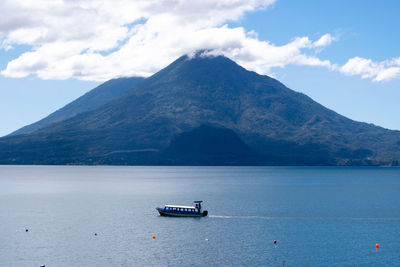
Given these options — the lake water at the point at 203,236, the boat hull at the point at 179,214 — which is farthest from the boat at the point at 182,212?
the lake water at the point at 203,236

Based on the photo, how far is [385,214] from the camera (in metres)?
161

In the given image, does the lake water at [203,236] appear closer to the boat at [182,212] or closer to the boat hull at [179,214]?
the boat hull at [179,214]

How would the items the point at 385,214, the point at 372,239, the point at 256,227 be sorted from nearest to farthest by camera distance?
1. the point at 372,239
2. the point at 256,227
3. the point at 385,214

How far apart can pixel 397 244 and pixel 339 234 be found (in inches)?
602

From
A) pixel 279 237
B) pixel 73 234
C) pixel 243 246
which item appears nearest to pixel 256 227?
pixel 279 237

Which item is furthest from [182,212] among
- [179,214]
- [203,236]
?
[203,236]

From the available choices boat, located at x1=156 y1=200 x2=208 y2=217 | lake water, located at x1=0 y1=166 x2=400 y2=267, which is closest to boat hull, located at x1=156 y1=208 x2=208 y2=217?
boat, located at x1=156 y1=200 x2=208 y2=217

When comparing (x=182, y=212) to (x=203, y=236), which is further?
(x=182, y=212)

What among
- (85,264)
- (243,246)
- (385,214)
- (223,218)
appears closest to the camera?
(85,264)

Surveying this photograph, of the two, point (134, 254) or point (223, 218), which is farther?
point (223, 218)

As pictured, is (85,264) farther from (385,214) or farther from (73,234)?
(385,214)

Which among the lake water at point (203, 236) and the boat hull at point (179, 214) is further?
the boat hull at point (179, 214)

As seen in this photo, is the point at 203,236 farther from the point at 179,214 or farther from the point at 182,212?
the point at 179,214

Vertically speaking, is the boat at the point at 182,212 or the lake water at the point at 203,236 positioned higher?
the boat at the point at 182,212
